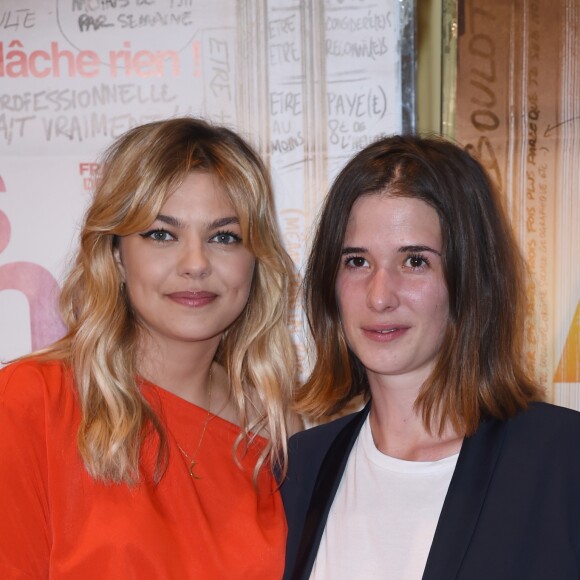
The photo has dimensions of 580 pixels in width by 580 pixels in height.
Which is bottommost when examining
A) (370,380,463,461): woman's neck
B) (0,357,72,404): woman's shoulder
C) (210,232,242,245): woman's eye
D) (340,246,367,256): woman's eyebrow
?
(370,380,463,461): woman's neck

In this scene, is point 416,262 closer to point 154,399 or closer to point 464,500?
point 464,500

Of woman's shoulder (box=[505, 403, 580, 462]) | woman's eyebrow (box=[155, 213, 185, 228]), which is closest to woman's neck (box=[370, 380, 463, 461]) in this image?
woman's shoulder (box=[505, 403, 580, 462])

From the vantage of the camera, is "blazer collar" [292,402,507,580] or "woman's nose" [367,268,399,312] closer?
"blazer collar" [292,402,507,580]

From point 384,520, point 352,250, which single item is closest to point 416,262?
point 352,250

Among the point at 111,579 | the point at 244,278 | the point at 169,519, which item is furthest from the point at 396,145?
the point at 111,579

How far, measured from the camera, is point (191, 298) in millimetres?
1643

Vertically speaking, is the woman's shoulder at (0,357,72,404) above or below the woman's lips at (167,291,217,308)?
below

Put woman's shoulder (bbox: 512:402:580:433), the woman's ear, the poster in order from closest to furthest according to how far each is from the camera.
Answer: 1. woman's shoulder (bbox: 512:402:580:433)
2. the woman's ear
3. the poster

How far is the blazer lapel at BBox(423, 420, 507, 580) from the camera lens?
1251 mm

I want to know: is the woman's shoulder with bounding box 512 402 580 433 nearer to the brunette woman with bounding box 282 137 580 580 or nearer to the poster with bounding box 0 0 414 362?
the brunette woman with bounding box 282 137 580 580

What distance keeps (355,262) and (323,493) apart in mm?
475

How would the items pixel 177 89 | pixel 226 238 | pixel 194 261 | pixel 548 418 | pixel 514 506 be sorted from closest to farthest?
pixel 514 506
pixel 548 418
pixel 194 261
pixel 226 238
pixel 177 89

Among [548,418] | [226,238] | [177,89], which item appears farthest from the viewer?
[177,89]

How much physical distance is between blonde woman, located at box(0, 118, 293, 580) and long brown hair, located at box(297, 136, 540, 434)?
0.29m
